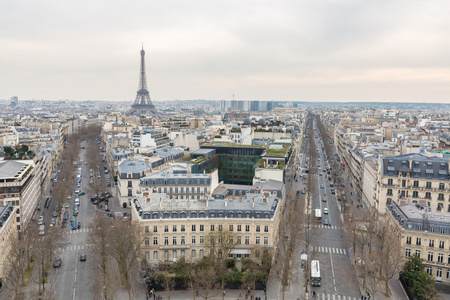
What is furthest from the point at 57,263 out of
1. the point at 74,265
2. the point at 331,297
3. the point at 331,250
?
the point at 331,250

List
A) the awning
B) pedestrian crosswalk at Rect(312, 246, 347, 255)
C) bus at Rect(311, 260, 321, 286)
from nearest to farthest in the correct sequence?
bus at Rect(311, 260, 321, 286)
the awning
pedestrian crosswalk at Rect(312, 246, 347, 255)

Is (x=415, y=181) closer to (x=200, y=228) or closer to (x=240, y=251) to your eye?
(x=240, y=251)

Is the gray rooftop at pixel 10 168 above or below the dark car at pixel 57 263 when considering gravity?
above

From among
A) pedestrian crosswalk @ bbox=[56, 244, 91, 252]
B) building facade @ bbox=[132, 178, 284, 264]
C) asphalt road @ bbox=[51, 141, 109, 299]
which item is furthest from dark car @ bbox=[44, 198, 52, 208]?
building facade @ bbox=[132, 178, 284, 264]

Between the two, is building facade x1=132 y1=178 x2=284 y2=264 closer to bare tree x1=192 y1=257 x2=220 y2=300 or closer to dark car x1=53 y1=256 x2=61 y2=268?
bare tree x1=192 y1=257 x2=220 y2=300

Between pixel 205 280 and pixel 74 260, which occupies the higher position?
pixel 205 280

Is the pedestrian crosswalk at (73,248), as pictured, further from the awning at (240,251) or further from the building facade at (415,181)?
the building facade at (415,181)

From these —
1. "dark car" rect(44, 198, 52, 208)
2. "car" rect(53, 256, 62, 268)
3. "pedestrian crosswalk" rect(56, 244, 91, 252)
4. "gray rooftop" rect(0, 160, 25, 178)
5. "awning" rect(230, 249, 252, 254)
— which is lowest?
"pedestrian crosswalk" rect(56, 244, 91, 252)

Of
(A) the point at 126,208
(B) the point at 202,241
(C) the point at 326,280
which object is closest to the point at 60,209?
(A) the point at 126,208

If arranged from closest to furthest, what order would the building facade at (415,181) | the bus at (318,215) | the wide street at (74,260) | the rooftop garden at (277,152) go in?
the wide street at (74,260) → the building facade at (415,181) → the bus at (318,215) → the rooftop garden at (277,152)

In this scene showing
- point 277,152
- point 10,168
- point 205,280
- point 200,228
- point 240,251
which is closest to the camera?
point 205,280

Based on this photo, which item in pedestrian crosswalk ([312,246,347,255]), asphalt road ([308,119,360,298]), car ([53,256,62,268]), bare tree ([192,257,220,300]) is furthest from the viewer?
pedestrian crosswalk ([312,246,347,255])

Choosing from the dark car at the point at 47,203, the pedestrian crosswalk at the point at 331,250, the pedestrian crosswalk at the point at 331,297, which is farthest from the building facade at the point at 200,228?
the dark car at the point at 47,203
